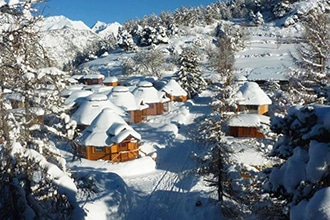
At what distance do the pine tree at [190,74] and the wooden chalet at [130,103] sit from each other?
1155 centimetres

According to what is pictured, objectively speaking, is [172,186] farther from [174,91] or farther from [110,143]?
[174,91]

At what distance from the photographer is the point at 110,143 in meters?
26.3

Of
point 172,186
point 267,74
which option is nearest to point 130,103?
point 172,186

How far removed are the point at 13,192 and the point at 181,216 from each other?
1284cm

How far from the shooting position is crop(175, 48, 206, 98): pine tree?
47.4m

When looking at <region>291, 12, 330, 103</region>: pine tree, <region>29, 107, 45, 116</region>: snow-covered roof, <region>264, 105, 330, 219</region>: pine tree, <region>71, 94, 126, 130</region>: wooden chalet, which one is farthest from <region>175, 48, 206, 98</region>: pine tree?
<region>29, 107, 45, 116</region>: snow-covered roof

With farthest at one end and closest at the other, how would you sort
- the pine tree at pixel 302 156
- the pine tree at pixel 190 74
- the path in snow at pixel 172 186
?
the pine tree at pixel 190 74 → the path in snow at pixel 172 186 → the pine tree at pixel 302 156

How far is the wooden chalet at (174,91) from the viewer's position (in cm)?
4603

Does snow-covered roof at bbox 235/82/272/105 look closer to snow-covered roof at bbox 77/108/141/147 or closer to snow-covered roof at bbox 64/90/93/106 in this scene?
snow-covered roof at bbox 77/108/141/147

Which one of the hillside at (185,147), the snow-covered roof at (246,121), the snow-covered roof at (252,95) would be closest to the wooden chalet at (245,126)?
the snow-covered roof at (246,121)

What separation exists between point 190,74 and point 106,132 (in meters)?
25.0

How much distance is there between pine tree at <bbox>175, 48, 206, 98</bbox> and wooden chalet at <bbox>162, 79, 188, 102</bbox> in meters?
2.22

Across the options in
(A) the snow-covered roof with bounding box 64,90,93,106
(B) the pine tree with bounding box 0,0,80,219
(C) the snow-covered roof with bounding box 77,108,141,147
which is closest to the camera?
(B) the pine tree with bounding box 0,0,80,219

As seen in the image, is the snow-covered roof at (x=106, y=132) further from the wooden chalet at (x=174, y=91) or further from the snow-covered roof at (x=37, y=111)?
the snow-covered roof at (x=37, y=111)
